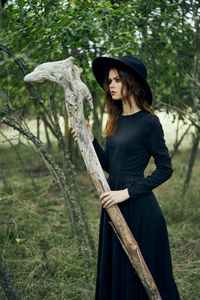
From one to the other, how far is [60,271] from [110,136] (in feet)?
6.08

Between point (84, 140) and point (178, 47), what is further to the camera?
point (178, 47)

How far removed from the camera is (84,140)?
204 cm

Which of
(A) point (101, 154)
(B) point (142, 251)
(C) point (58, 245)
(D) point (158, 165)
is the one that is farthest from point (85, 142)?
(C) point (58, 245)

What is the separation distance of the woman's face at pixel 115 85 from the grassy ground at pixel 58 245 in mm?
1808

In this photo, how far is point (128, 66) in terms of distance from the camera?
6.32 ft

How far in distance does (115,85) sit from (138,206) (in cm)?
86

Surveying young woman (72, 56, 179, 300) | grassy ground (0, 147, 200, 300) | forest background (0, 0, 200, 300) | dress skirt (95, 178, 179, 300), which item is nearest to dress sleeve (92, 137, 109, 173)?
young woman (72, 56, 179, 300)

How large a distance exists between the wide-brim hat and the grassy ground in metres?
1.86

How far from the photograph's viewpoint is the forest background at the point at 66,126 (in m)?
2.84

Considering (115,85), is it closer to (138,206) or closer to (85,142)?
(85,142)

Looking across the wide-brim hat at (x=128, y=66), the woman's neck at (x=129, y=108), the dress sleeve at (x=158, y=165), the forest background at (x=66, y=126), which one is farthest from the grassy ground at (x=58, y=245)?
the wide-brim hat at (x=128, y=66)

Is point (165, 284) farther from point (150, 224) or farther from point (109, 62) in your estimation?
point (109, 62)

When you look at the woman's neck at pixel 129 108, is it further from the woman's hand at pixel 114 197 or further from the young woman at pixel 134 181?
the woman's hand at pixel 114 197

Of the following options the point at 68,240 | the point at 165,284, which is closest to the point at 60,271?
the point at 68,240
